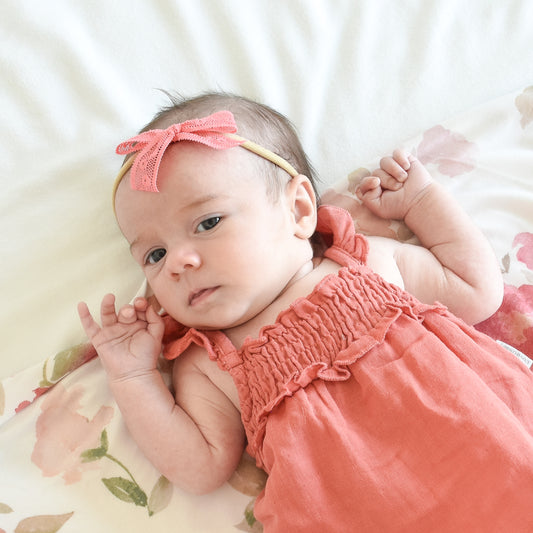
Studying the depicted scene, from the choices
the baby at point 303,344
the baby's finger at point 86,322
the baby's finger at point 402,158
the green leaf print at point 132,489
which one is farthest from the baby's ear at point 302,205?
the green leaf print at point 132,489

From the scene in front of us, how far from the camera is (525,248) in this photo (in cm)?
129

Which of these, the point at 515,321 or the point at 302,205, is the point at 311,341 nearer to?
the point at 302,205

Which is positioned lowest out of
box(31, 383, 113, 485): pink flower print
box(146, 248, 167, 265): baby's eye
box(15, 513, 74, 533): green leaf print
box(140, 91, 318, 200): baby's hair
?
box(15, 513, 74, 533): green leaf print

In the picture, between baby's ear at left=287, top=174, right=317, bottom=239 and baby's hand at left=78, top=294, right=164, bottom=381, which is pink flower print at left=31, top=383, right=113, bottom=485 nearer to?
baby's hand at left=78, top=294, right=164, bottom=381

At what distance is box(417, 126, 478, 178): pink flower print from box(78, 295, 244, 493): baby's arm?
747mm

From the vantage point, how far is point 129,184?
1152 mm

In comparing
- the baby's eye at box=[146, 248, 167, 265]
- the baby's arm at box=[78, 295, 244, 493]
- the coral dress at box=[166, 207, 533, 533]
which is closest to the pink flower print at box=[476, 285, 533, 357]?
the coral dress at box=[166, 207, 533, 533]

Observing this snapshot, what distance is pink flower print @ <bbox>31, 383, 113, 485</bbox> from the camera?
1.15m

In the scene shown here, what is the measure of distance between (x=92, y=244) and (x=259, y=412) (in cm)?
58

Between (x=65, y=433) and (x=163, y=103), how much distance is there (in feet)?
2.60

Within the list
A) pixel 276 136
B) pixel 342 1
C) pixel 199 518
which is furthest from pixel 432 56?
pixel 199 518

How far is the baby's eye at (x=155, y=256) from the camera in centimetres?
116

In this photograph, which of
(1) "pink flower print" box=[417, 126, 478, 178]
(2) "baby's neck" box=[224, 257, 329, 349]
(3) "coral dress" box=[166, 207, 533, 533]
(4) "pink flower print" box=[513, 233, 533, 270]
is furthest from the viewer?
(1) "pink flower print" box=[417, 126, 478, 178]

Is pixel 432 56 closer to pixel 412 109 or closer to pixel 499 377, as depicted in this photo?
pixel 412 109
